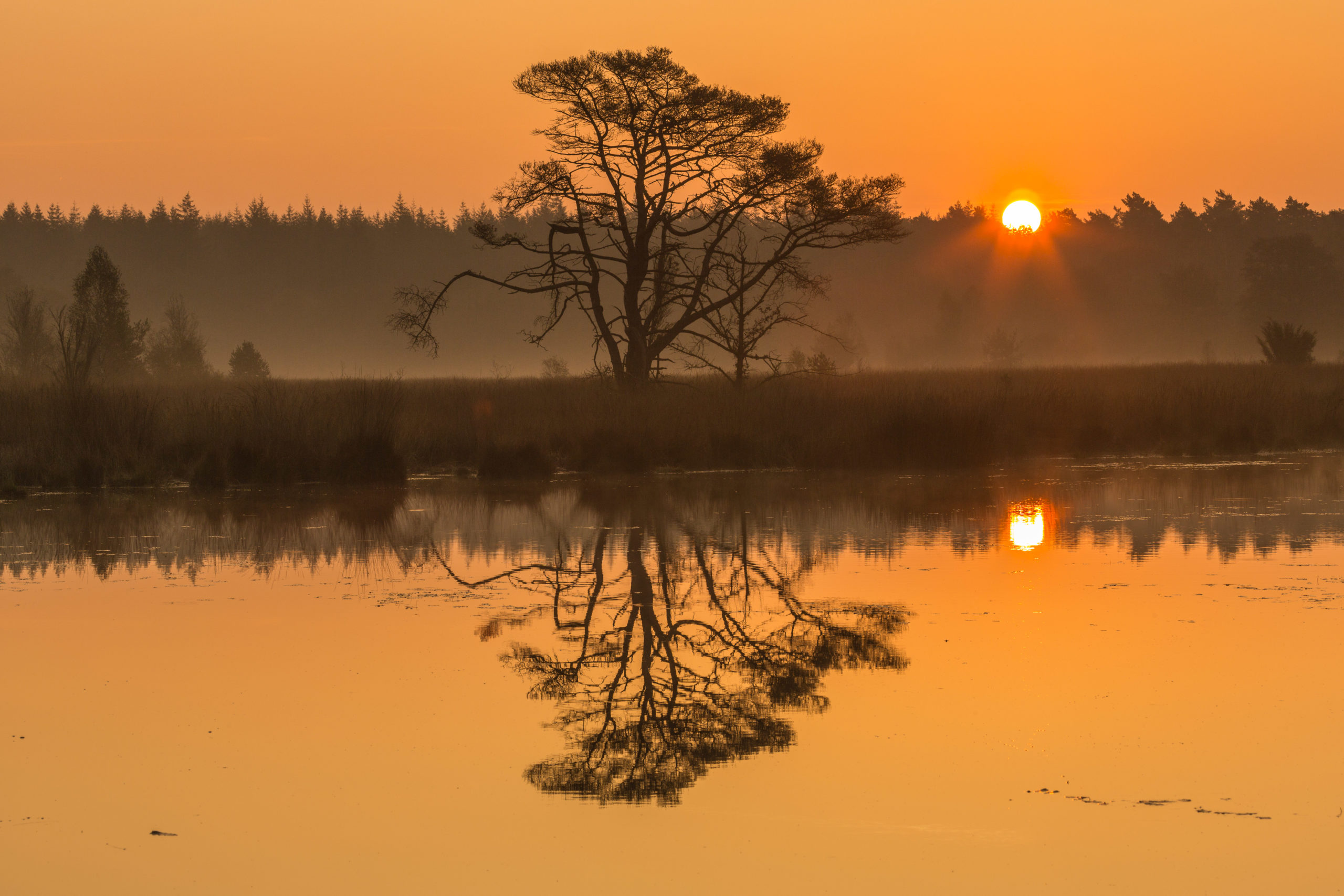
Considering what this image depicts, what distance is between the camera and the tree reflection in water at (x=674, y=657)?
5055 mm

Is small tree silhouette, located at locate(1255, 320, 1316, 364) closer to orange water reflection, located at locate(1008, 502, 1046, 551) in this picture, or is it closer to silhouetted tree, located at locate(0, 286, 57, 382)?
orange water reflection, located at locate(1008, 502, 1046, 551)

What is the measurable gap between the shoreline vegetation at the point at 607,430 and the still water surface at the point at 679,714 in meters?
5.68

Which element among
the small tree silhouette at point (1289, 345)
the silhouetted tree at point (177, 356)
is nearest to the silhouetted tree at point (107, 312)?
the silhouetted tree at point (177, 356)

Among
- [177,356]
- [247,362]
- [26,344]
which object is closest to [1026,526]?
[247,362]

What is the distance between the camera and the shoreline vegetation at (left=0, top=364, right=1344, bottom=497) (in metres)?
16.5

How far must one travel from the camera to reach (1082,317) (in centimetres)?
11088

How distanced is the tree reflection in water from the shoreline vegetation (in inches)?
295

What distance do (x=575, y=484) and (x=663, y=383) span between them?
10943 mm

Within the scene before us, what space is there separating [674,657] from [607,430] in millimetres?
12788

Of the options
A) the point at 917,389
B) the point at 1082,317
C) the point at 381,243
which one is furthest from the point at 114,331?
the point at 381,243

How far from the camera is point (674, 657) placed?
6.62 m

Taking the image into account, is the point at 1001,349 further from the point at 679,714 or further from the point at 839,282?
the point at 679,714

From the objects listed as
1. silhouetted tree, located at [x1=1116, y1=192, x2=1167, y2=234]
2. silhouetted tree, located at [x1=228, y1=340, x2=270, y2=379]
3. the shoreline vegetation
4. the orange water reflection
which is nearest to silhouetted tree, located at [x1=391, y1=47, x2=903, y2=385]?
the shoreline vegetation

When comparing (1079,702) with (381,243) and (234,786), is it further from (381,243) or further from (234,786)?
(381,243)
